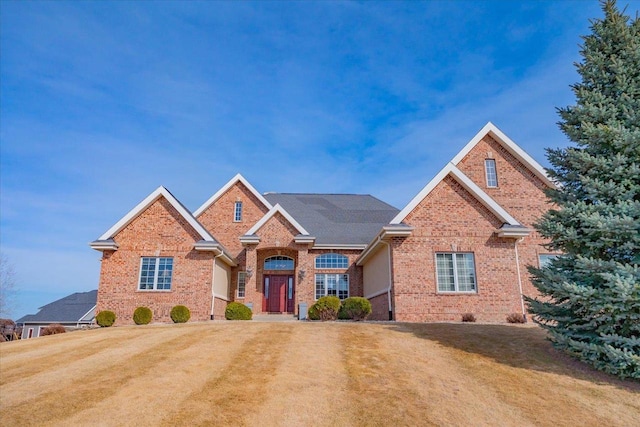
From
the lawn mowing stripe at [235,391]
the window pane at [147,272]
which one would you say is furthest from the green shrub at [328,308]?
the window pane at [147,272]

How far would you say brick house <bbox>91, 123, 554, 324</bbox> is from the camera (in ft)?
55.2

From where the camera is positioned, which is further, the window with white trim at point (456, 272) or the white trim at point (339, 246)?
the white trim at point (339, 246)

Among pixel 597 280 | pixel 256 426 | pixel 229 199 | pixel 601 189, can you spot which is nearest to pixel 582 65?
pixel 601 189

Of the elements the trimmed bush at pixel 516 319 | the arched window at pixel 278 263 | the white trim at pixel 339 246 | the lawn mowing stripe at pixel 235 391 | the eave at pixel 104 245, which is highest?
the white trim at pixel 339 246

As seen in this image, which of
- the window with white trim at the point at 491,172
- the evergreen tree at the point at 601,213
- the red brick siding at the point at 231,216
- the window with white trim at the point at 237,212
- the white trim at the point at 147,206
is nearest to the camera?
the evergreen tree at the point at 601,213

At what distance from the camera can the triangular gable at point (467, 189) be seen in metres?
17.3

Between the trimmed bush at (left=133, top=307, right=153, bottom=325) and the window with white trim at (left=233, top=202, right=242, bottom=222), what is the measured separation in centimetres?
944

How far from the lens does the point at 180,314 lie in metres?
18.5

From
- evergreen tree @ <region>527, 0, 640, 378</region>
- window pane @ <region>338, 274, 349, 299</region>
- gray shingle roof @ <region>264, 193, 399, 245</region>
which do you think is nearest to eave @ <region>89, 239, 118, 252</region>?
gray shingle roof @ <region>264, 193, 399, 245</region>

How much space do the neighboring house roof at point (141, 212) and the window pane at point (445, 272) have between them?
10.1m

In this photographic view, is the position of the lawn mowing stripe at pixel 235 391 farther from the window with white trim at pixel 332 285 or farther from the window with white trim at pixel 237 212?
the window with white trim at pixel 237 212

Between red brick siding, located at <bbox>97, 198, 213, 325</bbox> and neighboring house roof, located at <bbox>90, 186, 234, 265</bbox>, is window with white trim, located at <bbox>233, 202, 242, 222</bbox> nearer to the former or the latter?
neighboring house roof, located at <bbox>90, 186, 234, 265</bbox>

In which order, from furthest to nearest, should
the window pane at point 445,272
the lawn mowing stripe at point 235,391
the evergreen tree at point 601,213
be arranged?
the window pane at point 445,272, the evergreen tree at point 601,213, the lawn mowing stripe at point 235,391

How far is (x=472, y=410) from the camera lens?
22.9ft
